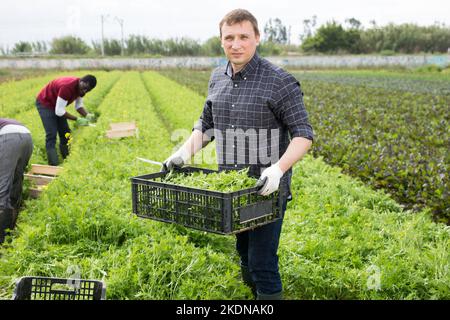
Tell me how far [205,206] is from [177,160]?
73cm

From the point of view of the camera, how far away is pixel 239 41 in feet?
10.6

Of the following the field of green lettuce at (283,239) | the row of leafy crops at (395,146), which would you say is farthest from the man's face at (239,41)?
the row of leafy crops at (395,146)

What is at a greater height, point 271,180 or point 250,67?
point 250,67

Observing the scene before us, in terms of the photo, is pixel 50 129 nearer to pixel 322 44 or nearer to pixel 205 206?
pixel 205 206

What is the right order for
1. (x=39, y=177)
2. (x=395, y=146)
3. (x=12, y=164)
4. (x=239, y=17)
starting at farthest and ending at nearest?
(x=395, y=146), (x=39, y=177), (x=12, y=164), (x=239, y=17)

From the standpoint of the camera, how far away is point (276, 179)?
305 cm

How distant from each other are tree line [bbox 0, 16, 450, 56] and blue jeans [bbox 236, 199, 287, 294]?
68.7 m

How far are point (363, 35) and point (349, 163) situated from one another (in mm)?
71100

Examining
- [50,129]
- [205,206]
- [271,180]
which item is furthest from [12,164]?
[50,129]

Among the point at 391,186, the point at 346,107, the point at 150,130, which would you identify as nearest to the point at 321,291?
the point at 391,186

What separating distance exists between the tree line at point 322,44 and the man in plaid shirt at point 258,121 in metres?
68.5

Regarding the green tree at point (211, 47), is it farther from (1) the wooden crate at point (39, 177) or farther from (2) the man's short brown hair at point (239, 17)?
(2) the man's short brown hair at point (239, 17)

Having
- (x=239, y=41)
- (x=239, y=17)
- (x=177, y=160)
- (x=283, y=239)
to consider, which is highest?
(x=239, y=17)

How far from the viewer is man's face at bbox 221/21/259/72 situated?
3201 millimetres
